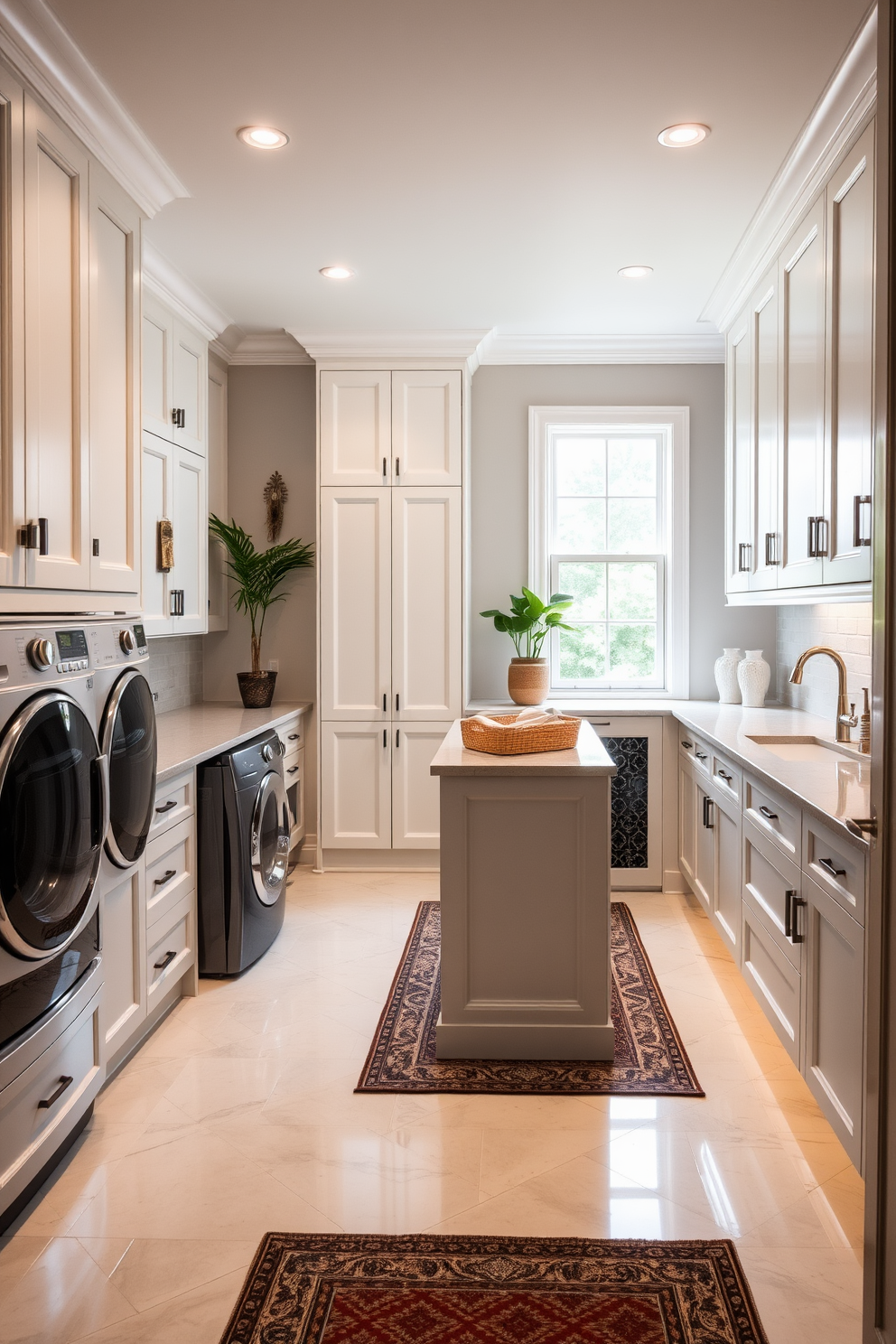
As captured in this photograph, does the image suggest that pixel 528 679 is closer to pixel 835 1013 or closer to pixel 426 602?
pixel 426 602

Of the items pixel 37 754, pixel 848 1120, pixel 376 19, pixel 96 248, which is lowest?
pixel 848 1120

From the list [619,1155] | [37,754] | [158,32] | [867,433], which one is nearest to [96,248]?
[158,32]

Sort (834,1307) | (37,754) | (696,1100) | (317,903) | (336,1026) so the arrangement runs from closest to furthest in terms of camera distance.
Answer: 1. (834,1307)
2. (37,754)
3. (696,1100)
4. (336,1026)
5. (317,903)

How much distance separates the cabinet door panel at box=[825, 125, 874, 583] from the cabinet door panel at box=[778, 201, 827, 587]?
0.34 feet

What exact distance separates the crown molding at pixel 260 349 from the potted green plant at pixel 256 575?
845 millimetres

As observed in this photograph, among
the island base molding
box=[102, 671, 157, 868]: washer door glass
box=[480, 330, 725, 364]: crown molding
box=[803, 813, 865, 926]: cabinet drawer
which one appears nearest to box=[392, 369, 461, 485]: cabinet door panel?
box=[480, 330, 725, 364]: crown molding

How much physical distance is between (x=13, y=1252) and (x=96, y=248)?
244 cm

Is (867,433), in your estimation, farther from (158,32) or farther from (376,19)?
(158,32)

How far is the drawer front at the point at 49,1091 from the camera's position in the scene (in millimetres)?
1887

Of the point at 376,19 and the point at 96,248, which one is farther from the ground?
the point at 376,19

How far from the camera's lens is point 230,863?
344 cm

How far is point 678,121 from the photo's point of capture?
2.72 meters

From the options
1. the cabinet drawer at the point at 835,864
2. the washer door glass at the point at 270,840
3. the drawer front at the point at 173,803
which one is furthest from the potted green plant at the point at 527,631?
the cabinet drawer at the point at 835,864

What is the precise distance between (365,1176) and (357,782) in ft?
9.01
